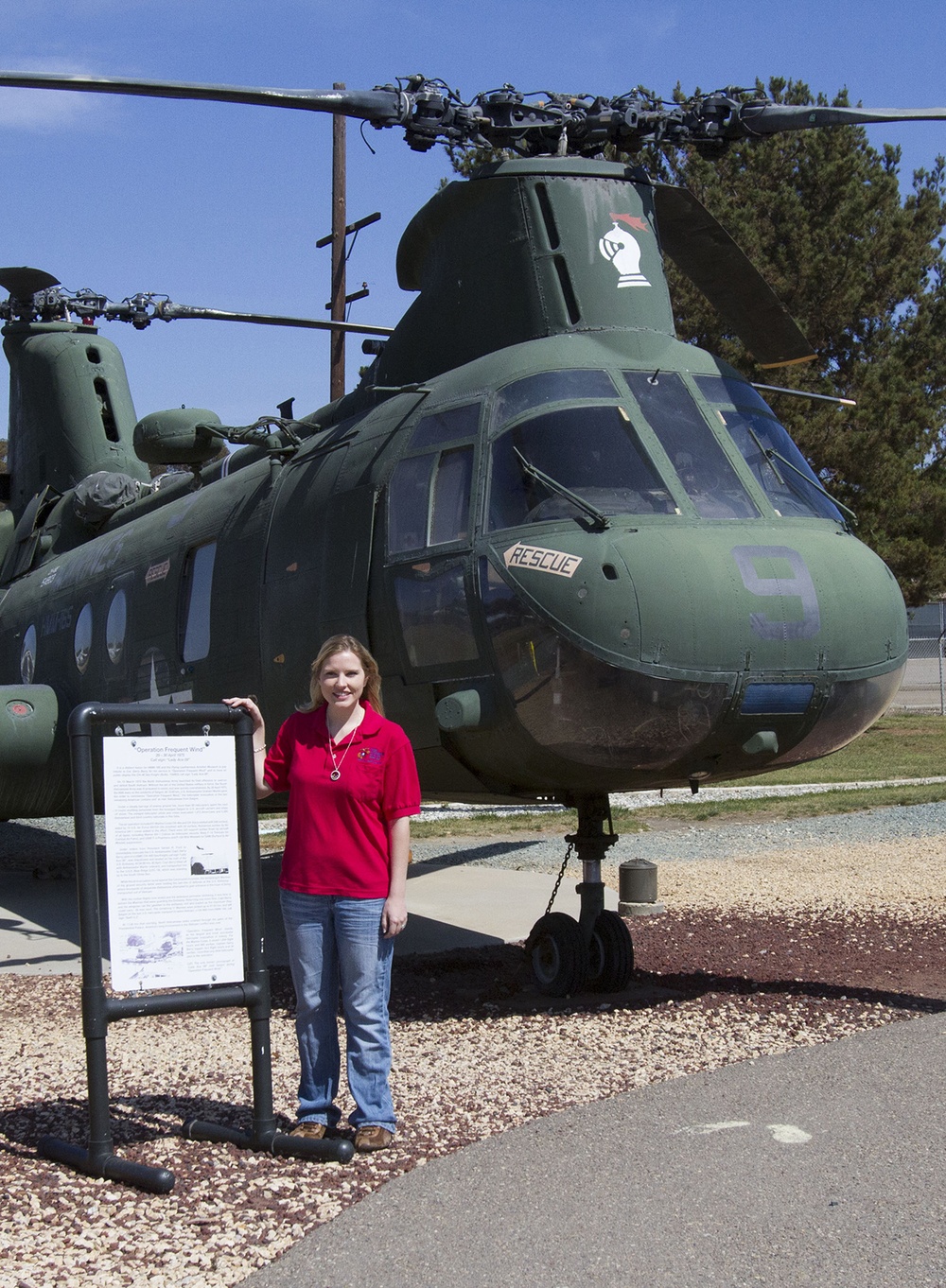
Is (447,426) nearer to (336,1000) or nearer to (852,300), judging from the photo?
(336,1000)

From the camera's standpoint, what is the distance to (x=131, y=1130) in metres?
5.02

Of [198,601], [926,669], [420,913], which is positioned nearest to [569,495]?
[198,601]

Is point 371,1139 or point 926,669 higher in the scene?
point 926,669

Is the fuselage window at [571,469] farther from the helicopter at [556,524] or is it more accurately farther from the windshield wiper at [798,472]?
the windshield wiper at [798,472]

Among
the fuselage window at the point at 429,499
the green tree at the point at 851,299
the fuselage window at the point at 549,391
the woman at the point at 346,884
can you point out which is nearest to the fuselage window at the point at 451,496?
the fuselage window at the point at 429,499

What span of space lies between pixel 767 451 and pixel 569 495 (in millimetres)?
1372

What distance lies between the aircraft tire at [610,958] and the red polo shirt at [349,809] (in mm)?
2725

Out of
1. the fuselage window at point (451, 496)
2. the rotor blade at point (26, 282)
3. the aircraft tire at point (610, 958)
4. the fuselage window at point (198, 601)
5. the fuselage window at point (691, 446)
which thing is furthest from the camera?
the rotor blade at point (26, 282)

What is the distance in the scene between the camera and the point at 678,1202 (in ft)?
13.6

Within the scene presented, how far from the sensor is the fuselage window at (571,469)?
6.70m

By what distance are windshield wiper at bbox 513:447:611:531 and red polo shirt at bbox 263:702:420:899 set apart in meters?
1.83

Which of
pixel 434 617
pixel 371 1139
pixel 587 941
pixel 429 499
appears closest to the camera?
pixel 371 1139

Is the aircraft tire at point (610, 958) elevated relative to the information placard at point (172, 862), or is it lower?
lower

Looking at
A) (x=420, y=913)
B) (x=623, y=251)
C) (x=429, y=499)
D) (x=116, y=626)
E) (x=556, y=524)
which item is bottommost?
(x=420, y=913)
